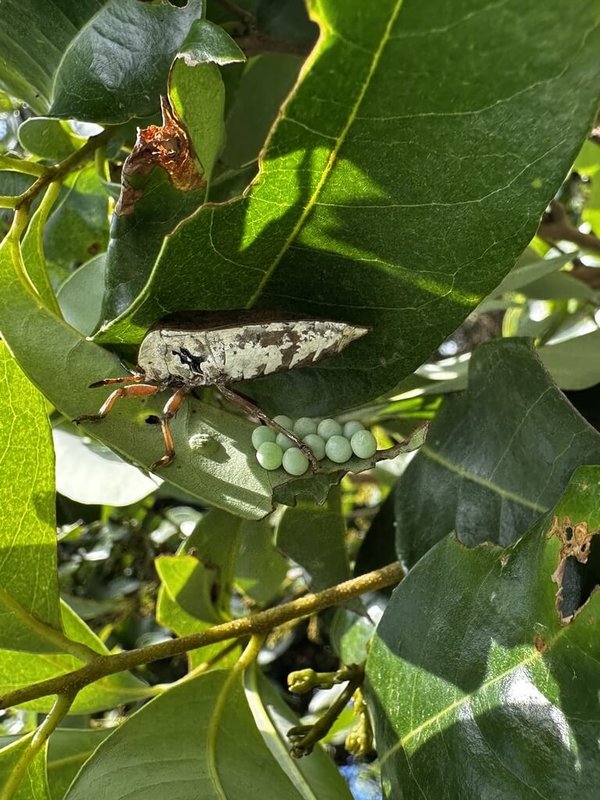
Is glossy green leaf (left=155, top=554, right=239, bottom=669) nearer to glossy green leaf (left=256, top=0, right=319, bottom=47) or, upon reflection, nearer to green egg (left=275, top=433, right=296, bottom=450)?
green egg (left=275, top=433, right=296, bottom=450)

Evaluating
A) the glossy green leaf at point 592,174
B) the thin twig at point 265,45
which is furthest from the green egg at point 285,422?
the glossy green leaf at point 592,174

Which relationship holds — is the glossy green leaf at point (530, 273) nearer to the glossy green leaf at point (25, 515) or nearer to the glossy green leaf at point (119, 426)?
the glossy green leaf at point (119, 426)

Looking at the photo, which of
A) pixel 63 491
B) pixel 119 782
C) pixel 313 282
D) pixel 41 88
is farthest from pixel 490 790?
pixel 41 88

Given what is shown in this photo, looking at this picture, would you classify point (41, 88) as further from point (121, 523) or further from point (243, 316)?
point (121, 523)

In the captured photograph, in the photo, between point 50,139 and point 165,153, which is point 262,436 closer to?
point 165,153

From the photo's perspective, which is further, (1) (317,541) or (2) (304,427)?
(1) (317,541)

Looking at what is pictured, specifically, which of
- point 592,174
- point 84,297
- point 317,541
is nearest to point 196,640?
point 317,541

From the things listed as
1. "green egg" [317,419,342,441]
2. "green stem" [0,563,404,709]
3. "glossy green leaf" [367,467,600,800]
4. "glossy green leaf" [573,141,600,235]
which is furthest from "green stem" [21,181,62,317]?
"glossy green leaf" [573,141,600,235]
